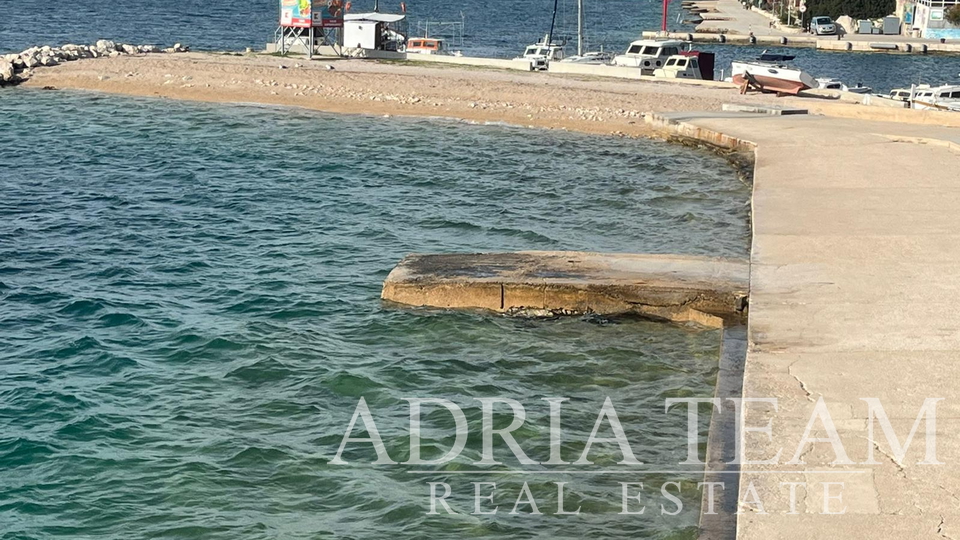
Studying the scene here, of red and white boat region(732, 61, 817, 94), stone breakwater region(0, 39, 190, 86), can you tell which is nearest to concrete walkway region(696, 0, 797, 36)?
red and white boat region(732, 61, 817, 94)

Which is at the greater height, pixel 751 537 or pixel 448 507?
pixel 751 537

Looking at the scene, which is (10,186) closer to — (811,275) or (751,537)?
(811,275)

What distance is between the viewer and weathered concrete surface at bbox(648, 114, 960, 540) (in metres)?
7.71

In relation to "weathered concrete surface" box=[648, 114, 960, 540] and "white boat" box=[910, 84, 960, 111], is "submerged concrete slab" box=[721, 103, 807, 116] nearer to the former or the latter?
"white boat" box=[910, 84, 960, 111]

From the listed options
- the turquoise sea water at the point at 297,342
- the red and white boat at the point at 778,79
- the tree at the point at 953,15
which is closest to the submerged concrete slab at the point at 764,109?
the turquoise sea water at the point at 297,342

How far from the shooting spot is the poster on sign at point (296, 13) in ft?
155

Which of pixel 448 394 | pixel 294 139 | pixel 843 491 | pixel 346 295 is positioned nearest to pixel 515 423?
pixel 448 394

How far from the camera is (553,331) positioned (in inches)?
554

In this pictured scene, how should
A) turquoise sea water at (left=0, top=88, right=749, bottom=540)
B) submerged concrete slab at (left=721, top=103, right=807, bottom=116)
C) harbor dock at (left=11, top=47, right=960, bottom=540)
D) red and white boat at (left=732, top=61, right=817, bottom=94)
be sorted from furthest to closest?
red and white boat at (left=732, top=61, right=817, bottom=94) < submerged concrete slab at (left=721, top=103, right=807, bottom=116) < turquoise sea water at (left=0, top=88, right=749, bottom=540) < harbor dock at (left=11, top=47, right=960, bottom=540)

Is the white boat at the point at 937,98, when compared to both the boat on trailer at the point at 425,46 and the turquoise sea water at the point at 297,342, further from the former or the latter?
the boat on trailer at the point at 425,46

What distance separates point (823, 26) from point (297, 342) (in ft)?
270

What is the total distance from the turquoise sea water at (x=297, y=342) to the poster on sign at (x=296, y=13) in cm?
2018

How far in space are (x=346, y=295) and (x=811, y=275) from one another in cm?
640

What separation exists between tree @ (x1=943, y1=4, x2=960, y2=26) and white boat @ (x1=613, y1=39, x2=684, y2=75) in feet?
153
